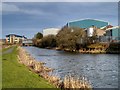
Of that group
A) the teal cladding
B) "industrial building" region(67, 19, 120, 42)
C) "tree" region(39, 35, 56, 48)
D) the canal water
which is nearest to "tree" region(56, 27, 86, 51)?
"industrial building" region(67, 19, 120, 42)

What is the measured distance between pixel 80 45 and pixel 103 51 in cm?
1301

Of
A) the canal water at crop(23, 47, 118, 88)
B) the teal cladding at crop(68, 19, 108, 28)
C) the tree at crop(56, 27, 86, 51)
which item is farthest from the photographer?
the teal cladding at crop(68, 19, 108, 28)

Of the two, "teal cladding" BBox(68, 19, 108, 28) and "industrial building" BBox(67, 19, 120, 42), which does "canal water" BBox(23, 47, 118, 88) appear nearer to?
"industrial building" BBox(67, 19, 120, 42)

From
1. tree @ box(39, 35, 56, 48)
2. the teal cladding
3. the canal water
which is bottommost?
the canal water

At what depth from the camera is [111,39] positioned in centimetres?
11288

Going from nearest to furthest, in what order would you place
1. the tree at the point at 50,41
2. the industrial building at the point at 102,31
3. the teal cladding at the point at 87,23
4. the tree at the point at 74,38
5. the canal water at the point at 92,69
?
1. the canal water at the point at 92,69
2. the tree at the point at 74,38
3. the industrial building at the point at 102,31
4. the tree at the point at 50,41
5. the teal cladding at the point at 87,23

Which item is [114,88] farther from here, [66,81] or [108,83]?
[66,81]

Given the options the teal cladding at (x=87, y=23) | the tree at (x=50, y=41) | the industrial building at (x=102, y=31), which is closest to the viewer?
the industrial building at (x=102, y=31)

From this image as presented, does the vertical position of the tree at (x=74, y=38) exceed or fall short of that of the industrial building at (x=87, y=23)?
it falls short

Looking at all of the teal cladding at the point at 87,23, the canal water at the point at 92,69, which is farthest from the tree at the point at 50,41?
the canal water at the point at 92,69

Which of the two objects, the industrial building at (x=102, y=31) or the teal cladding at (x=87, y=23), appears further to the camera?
the teal cladding at (x=87, y=23)

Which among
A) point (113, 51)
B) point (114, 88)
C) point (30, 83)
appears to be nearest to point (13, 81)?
point (30, 83)

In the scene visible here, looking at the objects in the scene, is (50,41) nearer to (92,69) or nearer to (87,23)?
(87,23)

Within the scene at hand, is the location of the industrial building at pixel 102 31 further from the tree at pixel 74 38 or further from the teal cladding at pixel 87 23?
the tree at pixel 74 38
